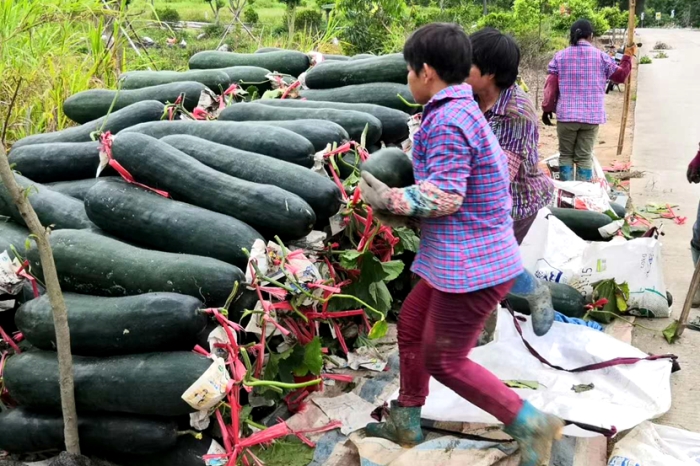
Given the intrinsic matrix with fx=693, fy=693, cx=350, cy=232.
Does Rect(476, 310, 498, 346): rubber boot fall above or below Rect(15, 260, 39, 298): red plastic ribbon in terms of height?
below

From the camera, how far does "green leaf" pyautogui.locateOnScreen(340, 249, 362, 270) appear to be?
11.3ft

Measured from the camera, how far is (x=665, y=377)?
325cm

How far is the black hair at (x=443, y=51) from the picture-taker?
2.42 meters

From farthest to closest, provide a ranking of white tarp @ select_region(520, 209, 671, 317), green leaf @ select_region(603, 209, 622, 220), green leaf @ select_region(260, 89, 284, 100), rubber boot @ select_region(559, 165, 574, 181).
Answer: rubber boot @ select_region(559, 165, 574, 181) → green leaf @ select_region(603, 209, 622, 220) → green leaf @ select_region(260, 89, 284, 100) → white tarp @ select_region(520, 209, 671, 317)

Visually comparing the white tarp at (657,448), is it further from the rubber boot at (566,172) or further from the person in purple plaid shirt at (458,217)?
the rubber boot at (566,172)

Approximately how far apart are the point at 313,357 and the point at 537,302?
A: 1.24 meters

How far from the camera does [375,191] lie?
2500 mm

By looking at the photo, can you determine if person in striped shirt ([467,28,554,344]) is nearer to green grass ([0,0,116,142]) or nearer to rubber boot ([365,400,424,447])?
rubber boot ([365,400,424,447])

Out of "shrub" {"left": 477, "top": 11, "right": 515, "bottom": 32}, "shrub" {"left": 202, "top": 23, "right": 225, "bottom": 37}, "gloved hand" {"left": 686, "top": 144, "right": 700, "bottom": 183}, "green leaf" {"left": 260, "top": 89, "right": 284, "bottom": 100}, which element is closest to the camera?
"gloved hand" {"left": 686, "top": 144, "right": 700, "bottom": 183}

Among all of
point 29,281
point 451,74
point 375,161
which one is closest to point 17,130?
point 29,281

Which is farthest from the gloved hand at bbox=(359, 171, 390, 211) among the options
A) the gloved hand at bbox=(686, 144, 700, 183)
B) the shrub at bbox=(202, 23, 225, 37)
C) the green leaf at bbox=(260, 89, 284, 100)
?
the shrub at bbox=(202, 23, 225, 37)

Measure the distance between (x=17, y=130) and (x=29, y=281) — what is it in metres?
2.97

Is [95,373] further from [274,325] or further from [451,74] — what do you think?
[451,74]

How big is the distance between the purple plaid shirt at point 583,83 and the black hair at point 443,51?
14.8 ft
